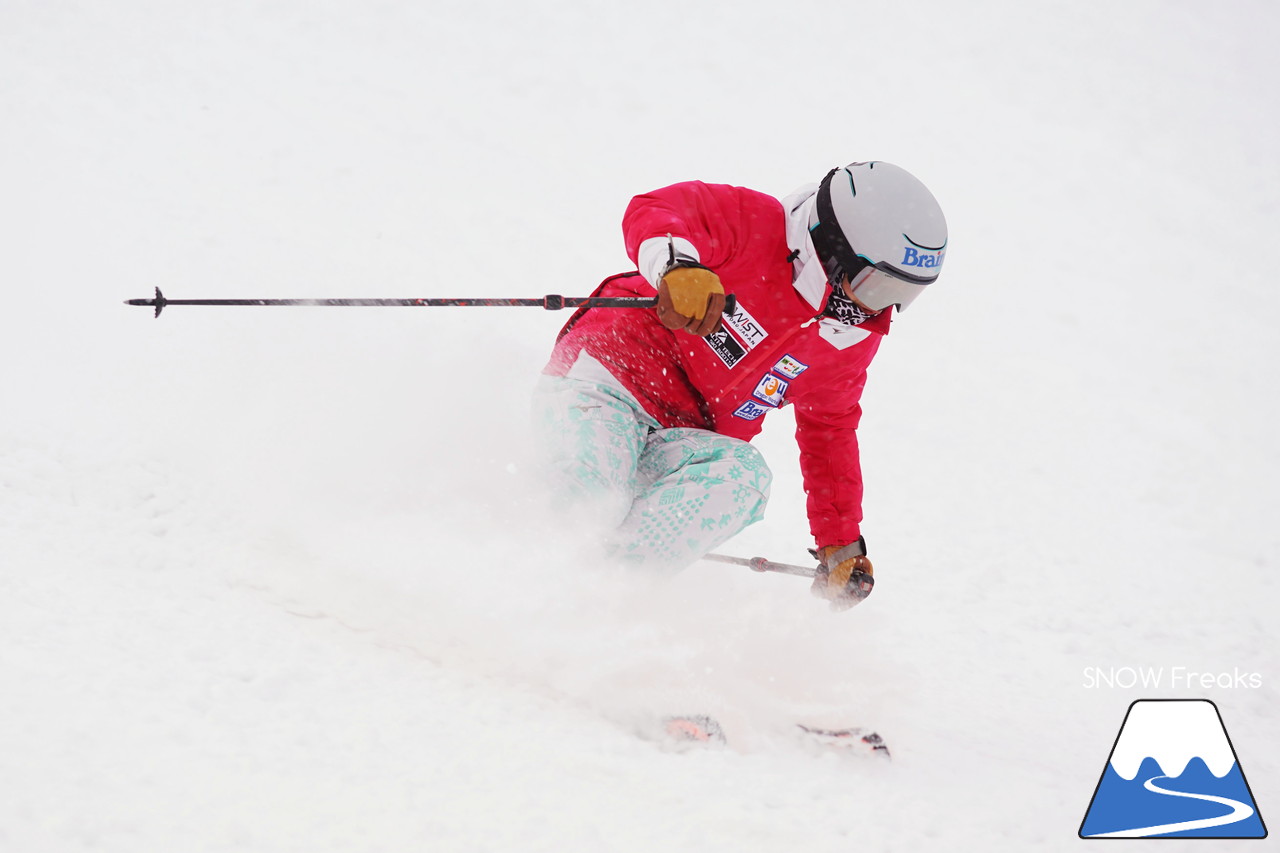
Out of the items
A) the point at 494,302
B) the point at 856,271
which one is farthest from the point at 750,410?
the point at 494,302

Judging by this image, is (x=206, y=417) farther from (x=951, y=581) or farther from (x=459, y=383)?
(x=951, y=581)

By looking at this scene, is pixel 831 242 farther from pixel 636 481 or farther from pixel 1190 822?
pixel 1190 822

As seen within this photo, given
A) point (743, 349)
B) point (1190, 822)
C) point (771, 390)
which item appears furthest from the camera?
point (771, 390)

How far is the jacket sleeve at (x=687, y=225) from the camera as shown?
2.72 metres

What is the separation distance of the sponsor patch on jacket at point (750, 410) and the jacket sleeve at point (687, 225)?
0.55 meters

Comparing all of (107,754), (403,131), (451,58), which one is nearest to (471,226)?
(403,131)

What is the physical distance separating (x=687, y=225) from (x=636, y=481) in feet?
2.74

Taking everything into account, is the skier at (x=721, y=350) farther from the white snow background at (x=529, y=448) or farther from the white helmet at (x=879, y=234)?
the white snow background at (x=529, y=448)

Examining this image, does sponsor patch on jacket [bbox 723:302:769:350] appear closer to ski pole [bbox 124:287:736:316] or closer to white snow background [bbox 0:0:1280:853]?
ski pole [bbox 124:287:736:316]

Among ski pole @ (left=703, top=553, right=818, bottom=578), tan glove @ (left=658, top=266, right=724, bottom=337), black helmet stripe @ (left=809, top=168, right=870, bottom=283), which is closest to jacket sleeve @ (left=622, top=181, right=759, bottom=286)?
tan glove @ (left=658, top=266, right=724, bottom=337)

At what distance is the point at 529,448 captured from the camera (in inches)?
133

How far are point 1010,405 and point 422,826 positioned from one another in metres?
5.52

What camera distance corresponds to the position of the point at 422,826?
1.73 meters
